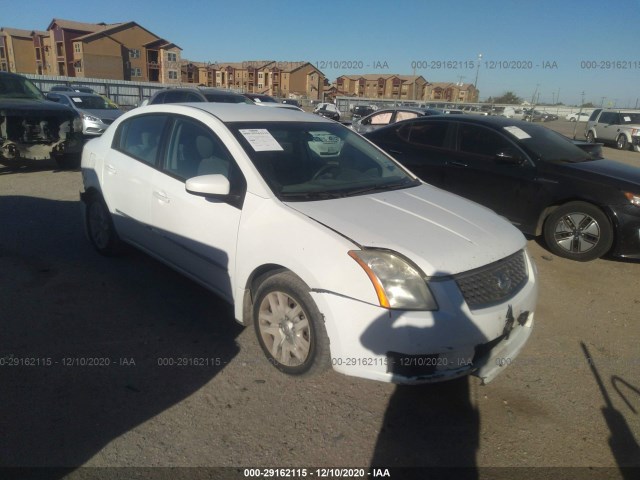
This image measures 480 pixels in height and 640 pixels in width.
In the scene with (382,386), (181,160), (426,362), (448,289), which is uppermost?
(181,160)

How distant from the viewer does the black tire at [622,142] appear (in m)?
20.6

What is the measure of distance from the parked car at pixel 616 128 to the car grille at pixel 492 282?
2166 centimetres

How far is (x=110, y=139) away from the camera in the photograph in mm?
4574

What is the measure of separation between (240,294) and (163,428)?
3.11 feet

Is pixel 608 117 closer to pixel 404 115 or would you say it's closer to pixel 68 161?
pixel 404 115

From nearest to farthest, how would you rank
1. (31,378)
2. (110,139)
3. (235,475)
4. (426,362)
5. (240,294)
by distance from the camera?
1. (235,475)
2. (426,362)
3. (31,378)
4. (240,294)
5. (110,139)

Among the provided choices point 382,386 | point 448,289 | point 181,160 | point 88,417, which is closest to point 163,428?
point 88,417

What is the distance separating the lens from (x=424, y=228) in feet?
9.19

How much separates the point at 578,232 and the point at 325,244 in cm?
395

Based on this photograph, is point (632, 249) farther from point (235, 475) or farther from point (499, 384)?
point (235, 475)

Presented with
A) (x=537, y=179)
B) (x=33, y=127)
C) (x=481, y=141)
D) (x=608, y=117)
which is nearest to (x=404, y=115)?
(x=481, y=141)

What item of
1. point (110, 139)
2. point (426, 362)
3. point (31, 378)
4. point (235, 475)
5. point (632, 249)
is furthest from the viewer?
point (632, 249)

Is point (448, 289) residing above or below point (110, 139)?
below

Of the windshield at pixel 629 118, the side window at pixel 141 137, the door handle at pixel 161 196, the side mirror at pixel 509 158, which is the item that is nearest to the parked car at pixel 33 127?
the side window at pixel 141 137
